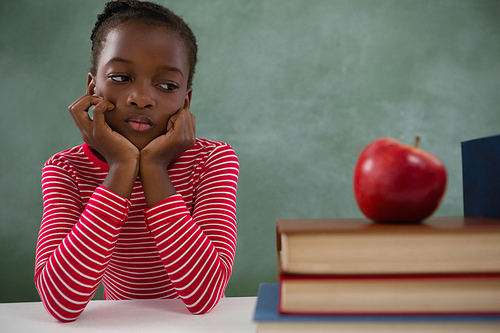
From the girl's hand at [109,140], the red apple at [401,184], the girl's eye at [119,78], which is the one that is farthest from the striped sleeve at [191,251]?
the red apple at [401,184]

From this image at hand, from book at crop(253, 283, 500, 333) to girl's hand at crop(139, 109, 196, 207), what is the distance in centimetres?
40

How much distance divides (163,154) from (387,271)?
505mm

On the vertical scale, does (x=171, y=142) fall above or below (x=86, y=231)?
above

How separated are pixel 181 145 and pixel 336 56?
6.64 ft

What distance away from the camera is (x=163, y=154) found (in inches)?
30.1

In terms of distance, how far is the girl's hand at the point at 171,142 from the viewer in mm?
751

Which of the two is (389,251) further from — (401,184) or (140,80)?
(140,80)

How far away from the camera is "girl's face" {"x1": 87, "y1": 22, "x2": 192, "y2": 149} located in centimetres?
74

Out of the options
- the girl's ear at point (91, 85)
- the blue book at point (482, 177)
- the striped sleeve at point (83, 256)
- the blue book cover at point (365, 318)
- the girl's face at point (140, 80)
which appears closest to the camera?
the blue book cover at point (365, 318)

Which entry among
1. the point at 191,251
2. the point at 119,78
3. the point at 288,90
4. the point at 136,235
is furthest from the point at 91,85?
the point at 288,90

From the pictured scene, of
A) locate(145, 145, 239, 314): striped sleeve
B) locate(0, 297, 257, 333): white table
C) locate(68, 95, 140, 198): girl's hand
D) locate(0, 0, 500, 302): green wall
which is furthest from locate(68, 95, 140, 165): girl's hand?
locate(0, 0, 500, 302): green wall

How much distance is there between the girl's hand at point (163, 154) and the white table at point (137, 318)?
0.56ft

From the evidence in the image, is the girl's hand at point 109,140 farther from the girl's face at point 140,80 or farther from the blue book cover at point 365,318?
the blue book cover at point 365,318

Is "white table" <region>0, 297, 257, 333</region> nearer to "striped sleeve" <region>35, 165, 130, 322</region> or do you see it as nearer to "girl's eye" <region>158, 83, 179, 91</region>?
"striped sleeve" <region>35, 165, 130, 322</region>
